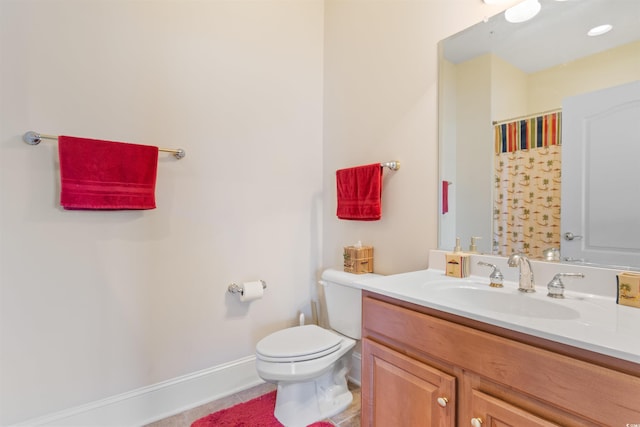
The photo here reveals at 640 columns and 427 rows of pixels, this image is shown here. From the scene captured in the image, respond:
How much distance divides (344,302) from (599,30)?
158 cm

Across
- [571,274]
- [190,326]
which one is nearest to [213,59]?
[190,326]

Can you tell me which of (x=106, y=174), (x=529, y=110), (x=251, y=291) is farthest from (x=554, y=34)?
(x=106, y=174)

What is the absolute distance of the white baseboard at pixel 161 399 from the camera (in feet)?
4.68

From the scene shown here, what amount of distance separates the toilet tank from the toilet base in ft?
0.60

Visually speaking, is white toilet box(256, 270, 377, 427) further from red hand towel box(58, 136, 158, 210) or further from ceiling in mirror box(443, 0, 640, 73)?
ceiling in mirror box(443, 0, 640, 73)

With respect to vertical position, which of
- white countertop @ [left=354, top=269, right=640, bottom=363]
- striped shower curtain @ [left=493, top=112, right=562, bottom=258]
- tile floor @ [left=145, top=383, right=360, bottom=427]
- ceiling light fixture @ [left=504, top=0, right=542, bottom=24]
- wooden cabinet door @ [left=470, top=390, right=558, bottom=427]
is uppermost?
ceiling light fixture @ [left=504, top=0, right=542, bottom=24]

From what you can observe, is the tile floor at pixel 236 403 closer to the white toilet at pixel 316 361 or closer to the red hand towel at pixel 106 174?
the white toilet at pixel 316 361

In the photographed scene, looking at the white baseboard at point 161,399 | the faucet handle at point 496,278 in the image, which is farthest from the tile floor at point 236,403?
the faucet handle at point 496,278

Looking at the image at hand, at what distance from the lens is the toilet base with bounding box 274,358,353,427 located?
155cm

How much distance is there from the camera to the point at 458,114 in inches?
58.7

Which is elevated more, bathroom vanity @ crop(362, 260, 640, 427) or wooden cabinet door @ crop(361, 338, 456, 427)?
bathroom vanity @ crop(362, 260, 640, 427)

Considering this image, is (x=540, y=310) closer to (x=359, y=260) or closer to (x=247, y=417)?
(x=359, y=260)

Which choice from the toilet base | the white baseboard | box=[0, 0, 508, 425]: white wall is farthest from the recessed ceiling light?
the white baseboard

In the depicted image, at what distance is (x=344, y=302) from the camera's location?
175 centimetres
